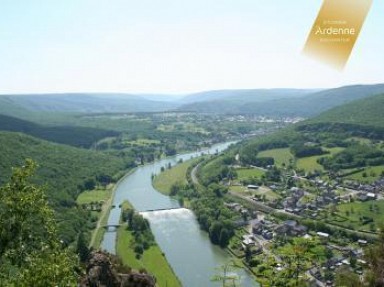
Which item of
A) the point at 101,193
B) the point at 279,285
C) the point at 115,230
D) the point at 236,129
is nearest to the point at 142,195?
the point at 101,193

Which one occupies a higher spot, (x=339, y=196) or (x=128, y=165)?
(x=339, y=196)

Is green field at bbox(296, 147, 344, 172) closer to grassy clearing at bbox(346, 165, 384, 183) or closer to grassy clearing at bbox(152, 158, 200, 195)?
grassy clearing at bbox(346, 165, 384, 183)

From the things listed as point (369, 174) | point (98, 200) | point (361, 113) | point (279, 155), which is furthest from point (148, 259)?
point (361, 113)

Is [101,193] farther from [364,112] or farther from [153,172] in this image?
[364,112]

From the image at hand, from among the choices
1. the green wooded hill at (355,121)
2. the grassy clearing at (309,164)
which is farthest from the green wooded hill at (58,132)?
the grassy clearing at (309,164)

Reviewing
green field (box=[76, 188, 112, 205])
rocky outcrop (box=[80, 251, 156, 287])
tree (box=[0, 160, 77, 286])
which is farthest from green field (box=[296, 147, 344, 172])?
tree (box=[0, 160, 77, 286])

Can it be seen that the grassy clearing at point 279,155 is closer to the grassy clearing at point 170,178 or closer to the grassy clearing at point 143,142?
the grassy clearing at point 170,178

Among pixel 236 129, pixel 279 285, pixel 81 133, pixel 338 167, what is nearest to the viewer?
pixel 279 285
